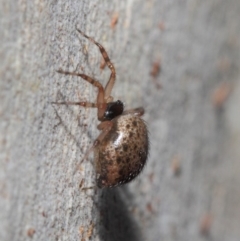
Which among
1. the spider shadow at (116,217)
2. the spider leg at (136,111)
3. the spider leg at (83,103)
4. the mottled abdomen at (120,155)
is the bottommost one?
the spider shadow at (116,217)

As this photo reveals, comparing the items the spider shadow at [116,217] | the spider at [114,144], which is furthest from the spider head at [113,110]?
the spider shadow at [116,217]

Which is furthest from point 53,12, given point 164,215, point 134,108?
point 164,215

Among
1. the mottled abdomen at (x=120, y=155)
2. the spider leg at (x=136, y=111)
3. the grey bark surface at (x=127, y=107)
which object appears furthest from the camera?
the spider leg at (x=136, y=111)

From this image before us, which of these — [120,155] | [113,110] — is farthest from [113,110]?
[120,155]

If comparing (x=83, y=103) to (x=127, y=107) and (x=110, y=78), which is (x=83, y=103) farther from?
(x=127, y=107)

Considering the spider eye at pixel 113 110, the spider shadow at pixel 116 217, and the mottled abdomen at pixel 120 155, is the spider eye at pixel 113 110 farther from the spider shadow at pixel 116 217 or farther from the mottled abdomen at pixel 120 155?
the spider shadow at pixel 116 217

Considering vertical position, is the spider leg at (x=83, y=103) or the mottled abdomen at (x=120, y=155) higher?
the spider leg at (x=83, y=103)

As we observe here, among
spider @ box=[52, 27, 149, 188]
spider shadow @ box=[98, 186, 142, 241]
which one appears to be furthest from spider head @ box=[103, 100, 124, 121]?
spider shadow @ box=[98, 186, 142, 241]
